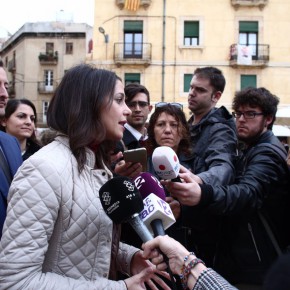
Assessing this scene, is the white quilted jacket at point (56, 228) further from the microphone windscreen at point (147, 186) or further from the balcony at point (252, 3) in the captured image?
the balcony at point (252, 3)

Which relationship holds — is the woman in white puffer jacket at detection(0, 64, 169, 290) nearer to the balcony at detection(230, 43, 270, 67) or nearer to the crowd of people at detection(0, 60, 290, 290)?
the crowd of people at detection(0, 60, 290, 290)

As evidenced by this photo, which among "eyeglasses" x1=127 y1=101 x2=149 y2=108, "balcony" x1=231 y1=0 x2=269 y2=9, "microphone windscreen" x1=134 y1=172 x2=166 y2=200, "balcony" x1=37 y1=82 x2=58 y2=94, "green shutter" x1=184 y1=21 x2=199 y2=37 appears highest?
"balcony" x1=231 y1=0 x2=269 y2=9

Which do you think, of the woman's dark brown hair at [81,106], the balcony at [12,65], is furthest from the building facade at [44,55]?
the woman's dark brown hair at [81,106]

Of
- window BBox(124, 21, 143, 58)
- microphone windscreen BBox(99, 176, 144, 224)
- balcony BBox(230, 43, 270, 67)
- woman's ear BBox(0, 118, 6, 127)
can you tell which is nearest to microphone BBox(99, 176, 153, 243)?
microphone windscreen BBox(99, 176, 144, 224)

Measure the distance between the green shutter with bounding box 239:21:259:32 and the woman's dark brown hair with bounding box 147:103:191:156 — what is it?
858 inches

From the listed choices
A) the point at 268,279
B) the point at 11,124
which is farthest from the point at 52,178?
the point at 11,124

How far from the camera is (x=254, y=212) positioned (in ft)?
9.38

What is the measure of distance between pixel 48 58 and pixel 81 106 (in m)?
35.6

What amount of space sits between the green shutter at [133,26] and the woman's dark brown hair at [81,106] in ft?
74.1

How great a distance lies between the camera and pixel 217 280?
1687 millimetres

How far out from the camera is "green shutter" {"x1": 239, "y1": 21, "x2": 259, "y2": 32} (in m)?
24.3

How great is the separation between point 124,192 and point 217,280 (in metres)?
0.51

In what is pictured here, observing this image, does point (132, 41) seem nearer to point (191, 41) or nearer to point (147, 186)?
point (191, 41)

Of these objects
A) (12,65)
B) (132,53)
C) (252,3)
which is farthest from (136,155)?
(12,65)
